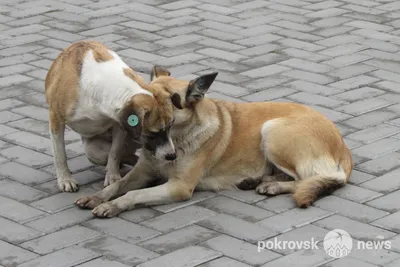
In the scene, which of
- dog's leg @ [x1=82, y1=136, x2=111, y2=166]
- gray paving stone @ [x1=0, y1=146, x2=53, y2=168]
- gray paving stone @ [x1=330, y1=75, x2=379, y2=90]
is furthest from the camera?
gray paving stone @ [x1=330, y1=75, x2=379, y2=90]

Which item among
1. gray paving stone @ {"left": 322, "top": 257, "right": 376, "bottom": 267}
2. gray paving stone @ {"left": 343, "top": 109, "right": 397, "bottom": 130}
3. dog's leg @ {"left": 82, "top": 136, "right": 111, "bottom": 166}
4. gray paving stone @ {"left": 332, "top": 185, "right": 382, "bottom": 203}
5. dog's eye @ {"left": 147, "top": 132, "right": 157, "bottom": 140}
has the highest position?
dog's eye @ {"left": 147, "top": 132, "right": 157, "bottom": 140}

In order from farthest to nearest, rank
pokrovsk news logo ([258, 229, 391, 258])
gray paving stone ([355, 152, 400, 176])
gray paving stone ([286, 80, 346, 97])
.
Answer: gray paving stone ([286, 80, 346, 97]), gray paving stone ([355, 152, 400, 176]), pokrovsk news logo ([258, 229, 391, 258])

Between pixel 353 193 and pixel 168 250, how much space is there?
1.51m

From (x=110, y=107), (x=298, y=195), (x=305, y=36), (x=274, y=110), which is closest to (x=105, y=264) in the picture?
(x=110, y=107)

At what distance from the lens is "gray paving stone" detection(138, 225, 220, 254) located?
581 centimetres

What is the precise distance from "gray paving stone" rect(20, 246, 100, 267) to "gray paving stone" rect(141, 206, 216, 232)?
56 cm

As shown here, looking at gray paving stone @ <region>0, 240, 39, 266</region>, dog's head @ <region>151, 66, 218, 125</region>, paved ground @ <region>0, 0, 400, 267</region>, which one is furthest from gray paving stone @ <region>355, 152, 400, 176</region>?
gray paving stone @ <region>0, 240, 39, 266</region>

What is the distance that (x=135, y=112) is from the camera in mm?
5973

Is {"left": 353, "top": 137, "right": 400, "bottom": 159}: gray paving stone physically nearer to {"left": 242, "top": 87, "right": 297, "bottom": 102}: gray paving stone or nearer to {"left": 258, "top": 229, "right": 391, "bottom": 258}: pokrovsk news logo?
{"left": 242, "top": 87, "right": 297, "bottom": 102}: gray paving stone

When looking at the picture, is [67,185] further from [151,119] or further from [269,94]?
[269,94]

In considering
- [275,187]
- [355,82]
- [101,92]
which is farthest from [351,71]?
[101,92]

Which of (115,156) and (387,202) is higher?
(115,156)

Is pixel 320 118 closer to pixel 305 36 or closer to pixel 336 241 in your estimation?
pixel 336 241

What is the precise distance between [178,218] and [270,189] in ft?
2.34
